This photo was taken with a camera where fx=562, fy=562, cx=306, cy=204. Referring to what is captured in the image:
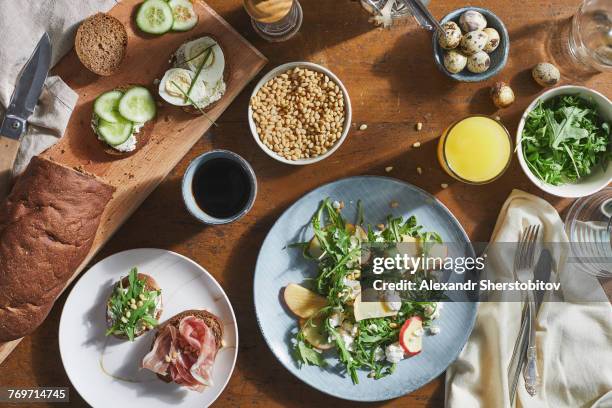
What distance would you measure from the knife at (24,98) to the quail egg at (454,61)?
1.28 meters

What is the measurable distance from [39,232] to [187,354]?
0.58 meters

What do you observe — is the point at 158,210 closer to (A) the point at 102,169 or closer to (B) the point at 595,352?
(A) the point at 102,169

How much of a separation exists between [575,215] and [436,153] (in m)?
0.52

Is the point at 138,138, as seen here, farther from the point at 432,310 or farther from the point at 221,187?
the point at 432,310

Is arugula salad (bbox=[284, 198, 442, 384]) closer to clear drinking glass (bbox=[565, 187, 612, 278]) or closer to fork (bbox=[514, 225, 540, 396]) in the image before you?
fork (bbox=[514, 225, 540, 396])

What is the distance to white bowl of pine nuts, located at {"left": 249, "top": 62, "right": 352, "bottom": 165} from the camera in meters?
1.86

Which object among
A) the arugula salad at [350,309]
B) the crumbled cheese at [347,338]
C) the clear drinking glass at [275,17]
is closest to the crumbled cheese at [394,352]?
the arugula salad at [350,309]

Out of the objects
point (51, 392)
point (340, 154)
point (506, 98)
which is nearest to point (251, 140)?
point (340, 154)

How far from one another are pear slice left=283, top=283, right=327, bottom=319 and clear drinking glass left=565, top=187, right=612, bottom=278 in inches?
34.9

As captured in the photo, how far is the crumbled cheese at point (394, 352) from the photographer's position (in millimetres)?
1826

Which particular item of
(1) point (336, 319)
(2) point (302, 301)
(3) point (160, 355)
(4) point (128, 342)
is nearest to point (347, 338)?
(1) point (336, 319)

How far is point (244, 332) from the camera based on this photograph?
1.93m

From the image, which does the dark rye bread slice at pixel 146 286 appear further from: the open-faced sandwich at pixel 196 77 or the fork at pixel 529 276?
the fork at pixel 529 276

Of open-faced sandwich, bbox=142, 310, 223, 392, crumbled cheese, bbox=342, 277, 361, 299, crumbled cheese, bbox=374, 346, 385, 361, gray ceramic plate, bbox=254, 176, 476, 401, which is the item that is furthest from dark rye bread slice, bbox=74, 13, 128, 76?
crumbled cheese, bbox=374, 346, 385, 361
